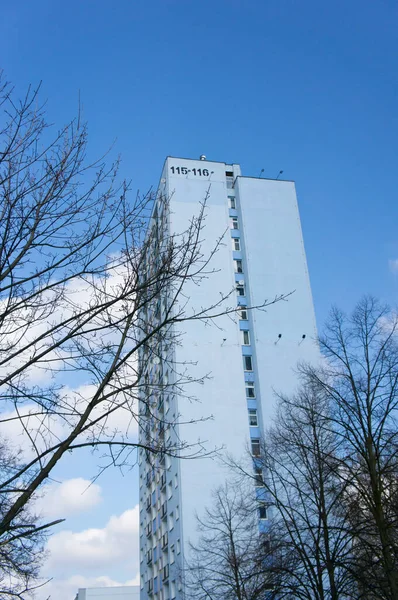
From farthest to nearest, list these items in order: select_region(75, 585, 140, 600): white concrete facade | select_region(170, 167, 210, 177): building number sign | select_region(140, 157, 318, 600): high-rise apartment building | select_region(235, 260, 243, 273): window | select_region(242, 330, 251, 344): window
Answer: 1. select_region(75, 585, 140, 600): white concrete facade
2. select_region(170, 167, 210, 177): building number sign
3. select_region(235, 260, 243, 273): window
4. select_region(242, 330, 251, 344): window
5. select_region(140, 157, 318, 600): high-rise apartment building

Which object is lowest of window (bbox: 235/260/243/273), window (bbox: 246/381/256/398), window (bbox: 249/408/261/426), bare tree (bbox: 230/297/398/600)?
bare tree (bbox: 230/297/398/600)

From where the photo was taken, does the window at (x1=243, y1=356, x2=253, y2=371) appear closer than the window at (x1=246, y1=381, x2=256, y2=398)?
No

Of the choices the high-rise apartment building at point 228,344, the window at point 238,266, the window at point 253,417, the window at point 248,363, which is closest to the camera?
the high-rise apartment building at point 228,344

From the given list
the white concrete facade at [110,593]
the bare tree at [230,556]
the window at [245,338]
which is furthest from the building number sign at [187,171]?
the white concrete facade at [110,593]

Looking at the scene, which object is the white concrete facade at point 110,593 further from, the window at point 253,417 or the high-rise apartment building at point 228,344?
the window at point 253,417

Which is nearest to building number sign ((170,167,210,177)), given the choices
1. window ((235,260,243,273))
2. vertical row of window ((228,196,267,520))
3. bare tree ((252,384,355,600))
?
vertical row of window ((228,196,267,520))

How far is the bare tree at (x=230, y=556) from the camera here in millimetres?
22156

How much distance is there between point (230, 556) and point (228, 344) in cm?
1865

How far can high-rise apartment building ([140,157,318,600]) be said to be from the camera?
132ft

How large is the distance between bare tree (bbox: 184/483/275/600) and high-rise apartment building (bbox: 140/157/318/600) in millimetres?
2288

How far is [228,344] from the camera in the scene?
44656mm

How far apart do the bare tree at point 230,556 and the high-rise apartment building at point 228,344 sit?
2288 mm

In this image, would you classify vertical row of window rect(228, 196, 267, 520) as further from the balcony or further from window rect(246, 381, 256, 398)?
the balcony

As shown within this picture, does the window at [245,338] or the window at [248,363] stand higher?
the window at [245,338]
